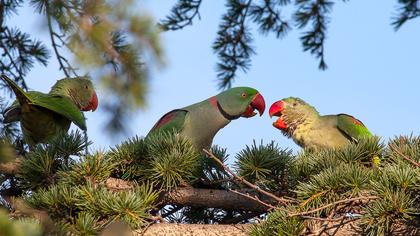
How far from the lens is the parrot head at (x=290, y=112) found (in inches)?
151

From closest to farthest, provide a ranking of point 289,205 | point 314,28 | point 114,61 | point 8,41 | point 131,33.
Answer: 1. point 289,205
2. point 131,33
3. point 114,61
4. point 8,41
5. point 314,28

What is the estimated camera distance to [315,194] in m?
2.40

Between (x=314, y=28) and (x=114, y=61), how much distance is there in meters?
2.88

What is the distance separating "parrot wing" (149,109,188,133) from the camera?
3512mm

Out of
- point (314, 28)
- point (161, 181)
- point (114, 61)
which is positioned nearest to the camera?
point (161, 181)

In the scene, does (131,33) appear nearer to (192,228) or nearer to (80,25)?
(80,25)

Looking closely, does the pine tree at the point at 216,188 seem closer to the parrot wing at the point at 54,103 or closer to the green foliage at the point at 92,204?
the green foliage at the point at 92,204

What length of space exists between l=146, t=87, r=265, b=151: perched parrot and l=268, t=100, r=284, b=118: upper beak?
0.25ft

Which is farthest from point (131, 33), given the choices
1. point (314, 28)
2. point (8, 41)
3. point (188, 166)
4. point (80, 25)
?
point (314, 28)

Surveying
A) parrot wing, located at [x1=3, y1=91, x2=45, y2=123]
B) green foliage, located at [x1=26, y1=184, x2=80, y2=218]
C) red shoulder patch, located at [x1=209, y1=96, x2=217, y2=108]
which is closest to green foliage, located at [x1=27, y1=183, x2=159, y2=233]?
green foliage, located at [x1=26, y1=184, x2=80, y2=218]

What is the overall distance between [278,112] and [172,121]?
70 centimetres

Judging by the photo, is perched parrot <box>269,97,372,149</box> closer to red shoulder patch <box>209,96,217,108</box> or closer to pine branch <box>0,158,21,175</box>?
red shoulder patch <box>209,96,217,108</box>

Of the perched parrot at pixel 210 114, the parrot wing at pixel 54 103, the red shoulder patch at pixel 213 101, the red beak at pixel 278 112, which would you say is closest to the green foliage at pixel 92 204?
the perched parrot at pixel 210 114

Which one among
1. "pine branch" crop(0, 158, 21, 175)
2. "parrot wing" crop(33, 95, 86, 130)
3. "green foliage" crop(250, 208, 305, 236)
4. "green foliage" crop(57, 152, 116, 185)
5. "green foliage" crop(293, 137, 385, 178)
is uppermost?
"parrot wing" crop(33, 95, 86, 130)
